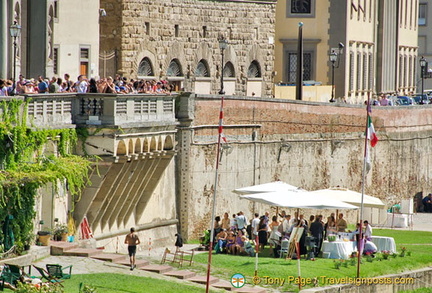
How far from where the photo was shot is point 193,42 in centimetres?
5859

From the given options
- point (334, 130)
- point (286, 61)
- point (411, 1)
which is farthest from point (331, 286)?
point (411, 1)

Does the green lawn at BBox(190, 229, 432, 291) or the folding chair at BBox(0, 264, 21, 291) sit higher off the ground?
the folding chair at BBox(0, 264, 21, 291)

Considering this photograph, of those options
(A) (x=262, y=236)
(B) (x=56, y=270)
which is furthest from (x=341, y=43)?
(B) (x=56, y=270)

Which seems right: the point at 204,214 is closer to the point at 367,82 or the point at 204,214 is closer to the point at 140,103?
the point at 140,103

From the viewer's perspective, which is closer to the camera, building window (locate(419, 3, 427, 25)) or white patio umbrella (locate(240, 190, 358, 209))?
white patio umbrella (locate(240, 190, 358, 209))

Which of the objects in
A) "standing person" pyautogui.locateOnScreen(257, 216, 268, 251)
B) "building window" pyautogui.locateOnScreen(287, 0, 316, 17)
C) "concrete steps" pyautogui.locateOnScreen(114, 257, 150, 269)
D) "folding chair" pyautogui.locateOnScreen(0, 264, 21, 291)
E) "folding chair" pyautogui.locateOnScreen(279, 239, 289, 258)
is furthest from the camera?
"building window" pyautogui.locateOnScreen(287, 0, 316, 17)

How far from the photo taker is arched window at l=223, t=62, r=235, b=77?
61.9 m

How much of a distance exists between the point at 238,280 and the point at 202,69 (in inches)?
916

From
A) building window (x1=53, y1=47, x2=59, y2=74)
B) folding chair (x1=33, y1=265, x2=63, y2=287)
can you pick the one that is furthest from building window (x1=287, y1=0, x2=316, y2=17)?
folding chair (x1=33, y1=265, x2=63, y2=287)

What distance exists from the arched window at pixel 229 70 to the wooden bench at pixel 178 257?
20.8 m

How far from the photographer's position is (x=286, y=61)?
74250 mm

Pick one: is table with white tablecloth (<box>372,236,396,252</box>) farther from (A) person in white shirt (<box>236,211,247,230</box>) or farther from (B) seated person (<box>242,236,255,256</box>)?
(B) seated person (<box>242,236,255,256</box>)

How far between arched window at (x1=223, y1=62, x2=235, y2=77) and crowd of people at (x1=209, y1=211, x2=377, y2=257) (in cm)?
1615

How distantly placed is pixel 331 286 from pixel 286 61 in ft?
118
